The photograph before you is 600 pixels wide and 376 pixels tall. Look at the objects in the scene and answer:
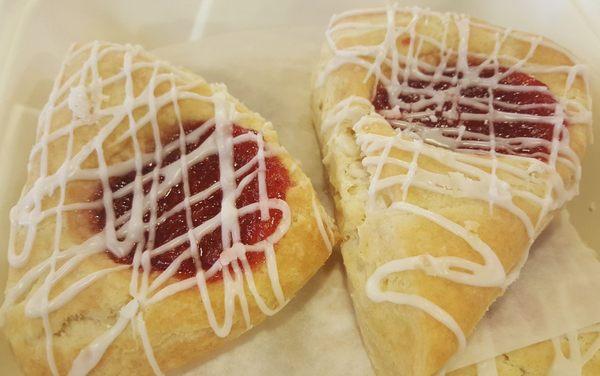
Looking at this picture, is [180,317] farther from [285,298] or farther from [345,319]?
A: [345,319]

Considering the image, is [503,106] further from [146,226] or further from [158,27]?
[158,27]

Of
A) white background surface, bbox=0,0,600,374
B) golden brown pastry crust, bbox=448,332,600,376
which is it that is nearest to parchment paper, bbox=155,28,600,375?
golden brown pastry crust, bbox=448,332,600,376

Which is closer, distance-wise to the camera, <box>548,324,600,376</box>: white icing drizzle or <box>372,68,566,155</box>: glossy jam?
<box>548,324,600,376</box>: white icing drizzle

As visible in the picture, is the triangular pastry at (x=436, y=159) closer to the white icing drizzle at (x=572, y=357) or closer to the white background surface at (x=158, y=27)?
the white icing drizzle at (x=572, y=357)

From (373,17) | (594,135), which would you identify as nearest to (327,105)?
(373,17)

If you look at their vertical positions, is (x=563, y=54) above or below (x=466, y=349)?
above

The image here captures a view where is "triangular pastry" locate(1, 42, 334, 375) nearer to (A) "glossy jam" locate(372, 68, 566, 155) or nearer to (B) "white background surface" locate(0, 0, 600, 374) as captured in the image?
(B) "white background surface" locate(0, 0, 600, 374)

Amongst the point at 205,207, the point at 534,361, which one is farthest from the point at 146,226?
the point at 534,361
